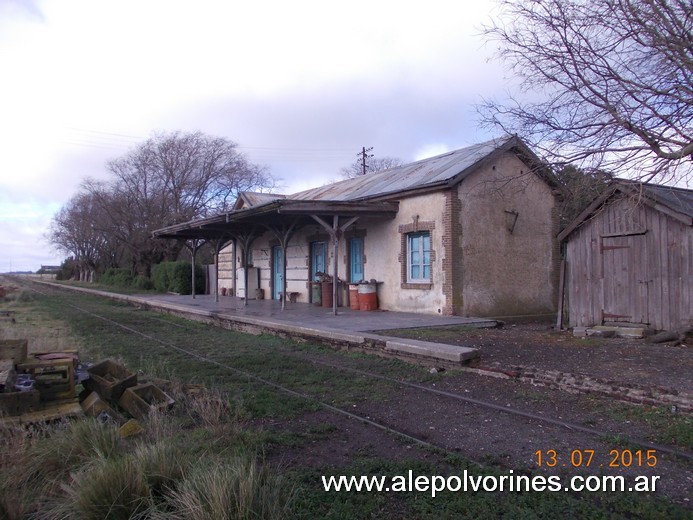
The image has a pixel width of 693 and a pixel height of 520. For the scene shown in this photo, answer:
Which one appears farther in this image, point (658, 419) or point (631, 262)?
point (631, 262)

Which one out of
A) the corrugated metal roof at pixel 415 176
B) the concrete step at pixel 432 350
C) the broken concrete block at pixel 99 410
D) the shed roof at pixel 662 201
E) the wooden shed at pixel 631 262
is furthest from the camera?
the corrugated metal roof at pixel 415 176

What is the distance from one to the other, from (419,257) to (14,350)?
11286 mm

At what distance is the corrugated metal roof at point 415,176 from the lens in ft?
50.1

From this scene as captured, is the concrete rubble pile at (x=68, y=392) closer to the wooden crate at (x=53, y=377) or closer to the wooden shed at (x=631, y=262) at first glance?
the wooden crate at (x=53, y=377)

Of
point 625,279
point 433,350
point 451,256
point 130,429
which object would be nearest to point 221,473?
point 130,429

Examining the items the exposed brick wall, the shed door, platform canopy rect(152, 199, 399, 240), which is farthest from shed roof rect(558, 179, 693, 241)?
platform canopy rect(152, 199, 399, 240)

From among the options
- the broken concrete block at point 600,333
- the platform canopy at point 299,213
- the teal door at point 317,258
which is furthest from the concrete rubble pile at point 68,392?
the teal door at point 317,258

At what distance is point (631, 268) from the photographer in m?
11.9

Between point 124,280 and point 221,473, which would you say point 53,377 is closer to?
point 221,473

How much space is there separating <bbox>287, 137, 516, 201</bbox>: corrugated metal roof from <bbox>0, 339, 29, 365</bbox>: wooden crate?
10.4m

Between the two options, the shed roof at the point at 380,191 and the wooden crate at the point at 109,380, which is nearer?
the wooden crate at the point at 109,380

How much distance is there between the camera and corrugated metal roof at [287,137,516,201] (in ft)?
50.1

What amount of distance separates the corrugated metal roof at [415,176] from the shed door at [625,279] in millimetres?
3591

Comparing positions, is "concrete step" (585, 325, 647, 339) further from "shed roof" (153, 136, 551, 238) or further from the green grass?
the green grass
